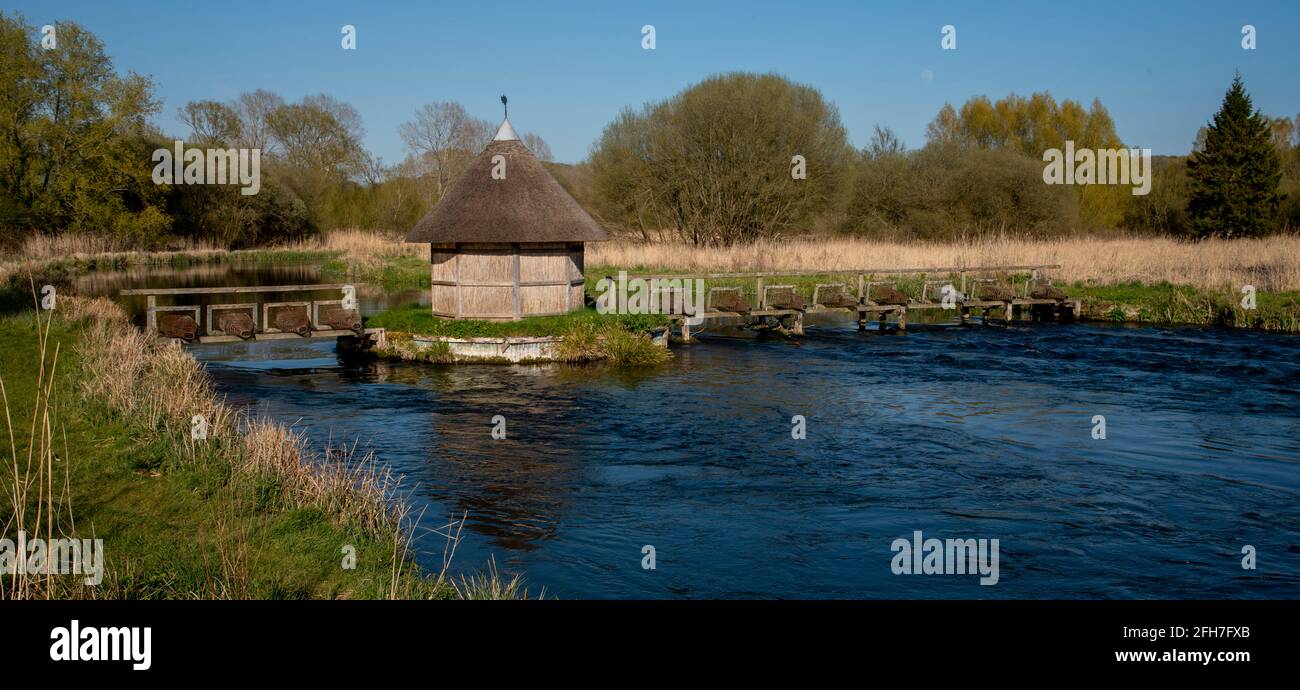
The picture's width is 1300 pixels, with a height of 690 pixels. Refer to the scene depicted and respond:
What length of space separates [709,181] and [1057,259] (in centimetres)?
1653

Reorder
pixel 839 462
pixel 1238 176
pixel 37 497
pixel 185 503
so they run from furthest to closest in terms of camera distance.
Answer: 1. pixel 1238 176
2. pixel 839 462
3. pixel 185 503
4. pixel 37 497

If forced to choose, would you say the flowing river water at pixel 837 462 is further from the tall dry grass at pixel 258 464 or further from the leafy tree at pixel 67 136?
the leafy tree at pixel 67 136

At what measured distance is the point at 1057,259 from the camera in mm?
36719

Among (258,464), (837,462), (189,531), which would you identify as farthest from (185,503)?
(837,462)

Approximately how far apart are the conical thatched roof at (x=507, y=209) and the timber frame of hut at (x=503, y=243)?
0.02 m

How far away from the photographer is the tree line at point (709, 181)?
46531 mm

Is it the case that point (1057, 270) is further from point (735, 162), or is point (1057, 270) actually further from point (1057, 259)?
point (735, 162)

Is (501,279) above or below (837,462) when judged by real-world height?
above

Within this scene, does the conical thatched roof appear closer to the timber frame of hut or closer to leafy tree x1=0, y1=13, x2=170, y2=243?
the timber frame of hut

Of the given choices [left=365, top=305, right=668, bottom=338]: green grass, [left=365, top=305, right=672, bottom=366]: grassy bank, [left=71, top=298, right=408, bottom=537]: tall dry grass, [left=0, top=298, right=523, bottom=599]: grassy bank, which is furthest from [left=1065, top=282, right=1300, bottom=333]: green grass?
[left=0, top=298, right=523, bottom=599]: grassy bank

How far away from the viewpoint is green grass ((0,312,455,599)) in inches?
307
